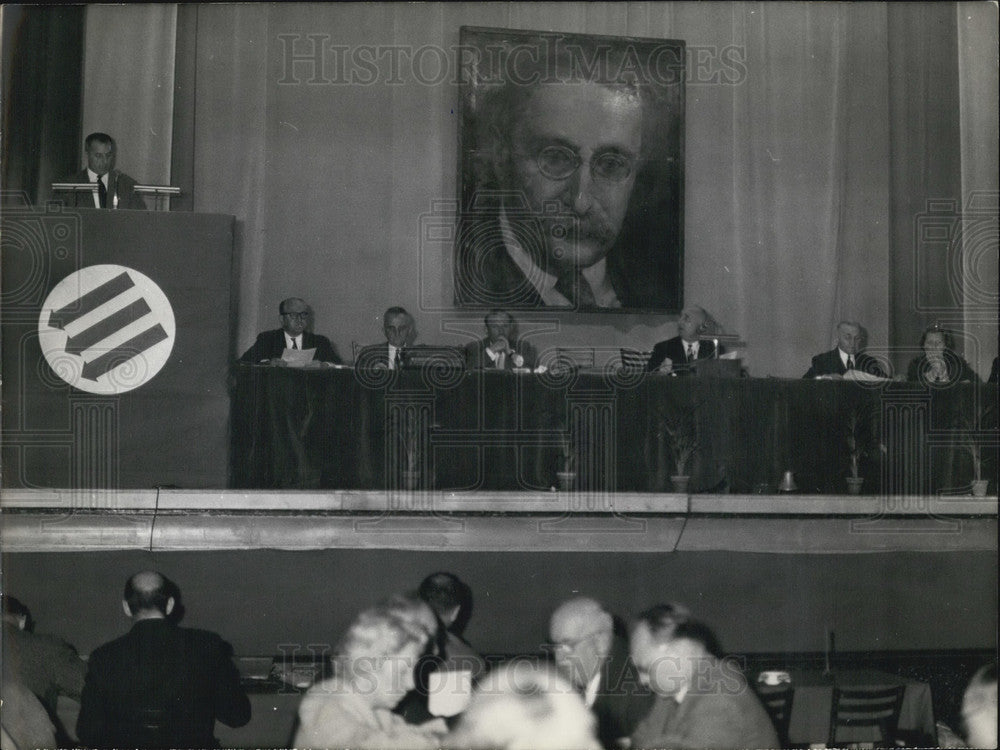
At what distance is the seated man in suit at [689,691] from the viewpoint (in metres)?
4.70

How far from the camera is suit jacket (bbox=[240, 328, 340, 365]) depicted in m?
6.98

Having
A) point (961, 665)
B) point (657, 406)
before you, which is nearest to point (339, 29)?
point (657, 406)

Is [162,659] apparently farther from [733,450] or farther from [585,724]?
[733,450]

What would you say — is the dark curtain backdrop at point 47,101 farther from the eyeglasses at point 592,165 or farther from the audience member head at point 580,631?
the audience member head at point 580,631

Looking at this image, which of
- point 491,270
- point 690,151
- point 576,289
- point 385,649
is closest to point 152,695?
point 385,649

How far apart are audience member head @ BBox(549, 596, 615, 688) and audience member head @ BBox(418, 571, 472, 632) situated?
1.47ft

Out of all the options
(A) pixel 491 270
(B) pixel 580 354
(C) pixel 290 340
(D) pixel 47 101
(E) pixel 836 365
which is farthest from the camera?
(B) pixel 580 354

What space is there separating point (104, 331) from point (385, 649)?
2.04 meters

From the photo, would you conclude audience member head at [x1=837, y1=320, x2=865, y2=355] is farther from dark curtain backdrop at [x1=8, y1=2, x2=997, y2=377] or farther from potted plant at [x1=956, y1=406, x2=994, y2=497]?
potted plant at [x1=956, y1=406, x2=994, y2=497]

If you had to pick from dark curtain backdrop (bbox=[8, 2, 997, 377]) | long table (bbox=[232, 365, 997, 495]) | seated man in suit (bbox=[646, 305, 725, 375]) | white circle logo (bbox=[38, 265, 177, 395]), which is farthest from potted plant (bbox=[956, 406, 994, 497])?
white circle logo (bbox=[38, 265, 177, 395])

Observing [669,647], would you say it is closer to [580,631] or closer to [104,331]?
[580,631]

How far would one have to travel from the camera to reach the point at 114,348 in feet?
15.9

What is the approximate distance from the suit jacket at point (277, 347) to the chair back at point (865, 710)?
A: 386 cm

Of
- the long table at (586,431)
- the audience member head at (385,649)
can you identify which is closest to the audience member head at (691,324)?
the long table at (586,431)
